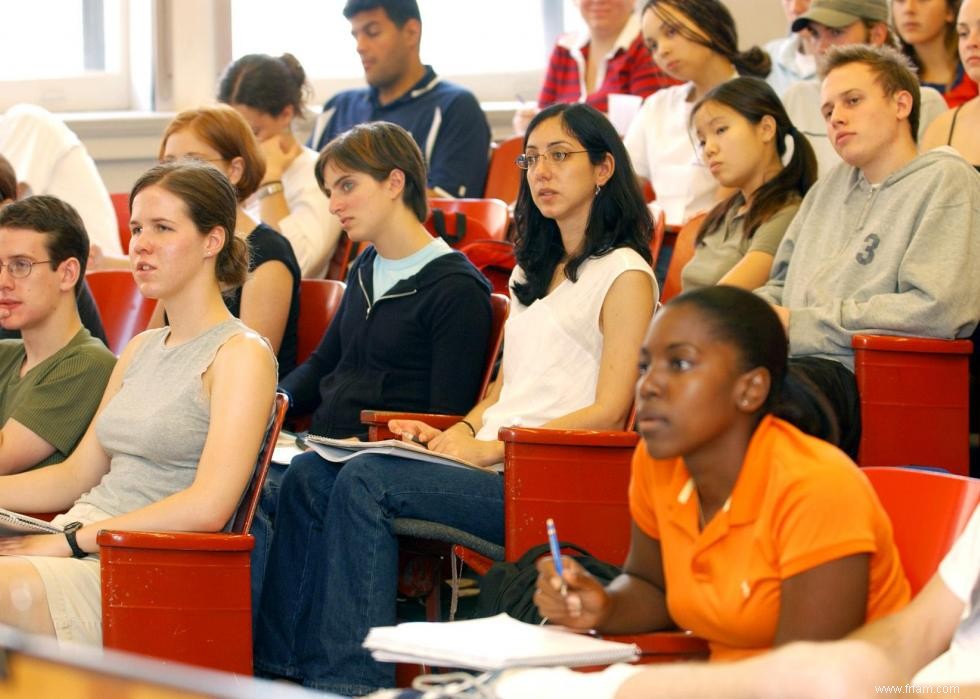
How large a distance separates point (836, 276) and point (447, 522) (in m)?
1.03

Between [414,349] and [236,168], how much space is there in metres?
0.90

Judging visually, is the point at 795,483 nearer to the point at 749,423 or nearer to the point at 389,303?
the point at 749,423

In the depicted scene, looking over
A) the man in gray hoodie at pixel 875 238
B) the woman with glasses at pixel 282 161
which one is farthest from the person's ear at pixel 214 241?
the woman with glasses at pixel 282 161

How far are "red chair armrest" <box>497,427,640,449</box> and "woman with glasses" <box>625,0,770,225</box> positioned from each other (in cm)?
186

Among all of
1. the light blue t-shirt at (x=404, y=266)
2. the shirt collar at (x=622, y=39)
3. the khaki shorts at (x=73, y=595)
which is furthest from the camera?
the shirt collar at (x=622, y=39)

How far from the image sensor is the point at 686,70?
14.9ft

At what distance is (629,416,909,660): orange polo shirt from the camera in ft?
5.66

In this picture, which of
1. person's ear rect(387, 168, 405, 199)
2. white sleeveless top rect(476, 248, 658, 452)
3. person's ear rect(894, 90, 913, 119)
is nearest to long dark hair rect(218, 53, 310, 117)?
person's ear rect(387, 168, 405, 199)

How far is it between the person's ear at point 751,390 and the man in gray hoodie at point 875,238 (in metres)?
1.02

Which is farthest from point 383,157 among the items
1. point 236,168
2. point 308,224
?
point 308,224

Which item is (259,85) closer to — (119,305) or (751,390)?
(119,305)

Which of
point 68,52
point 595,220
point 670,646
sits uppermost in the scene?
point 68,52

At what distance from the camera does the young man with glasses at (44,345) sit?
2934 millimetres

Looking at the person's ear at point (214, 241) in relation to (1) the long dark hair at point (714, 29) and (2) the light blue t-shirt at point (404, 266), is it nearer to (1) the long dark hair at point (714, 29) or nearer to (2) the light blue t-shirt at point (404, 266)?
(2) the light blue t-shirt at point (404, 266)
